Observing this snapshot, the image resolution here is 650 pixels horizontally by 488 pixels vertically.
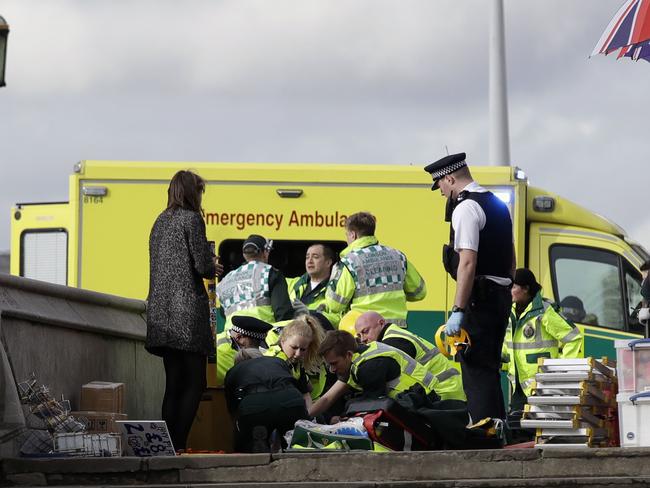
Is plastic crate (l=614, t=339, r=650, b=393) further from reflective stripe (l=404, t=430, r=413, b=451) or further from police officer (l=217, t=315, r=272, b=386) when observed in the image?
police officer (l=217, t=315, r=272, b=386)

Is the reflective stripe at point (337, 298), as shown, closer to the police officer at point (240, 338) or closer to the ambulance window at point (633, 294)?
the police officer at point (240, 338)

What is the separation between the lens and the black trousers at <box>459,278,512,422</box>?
8289mm

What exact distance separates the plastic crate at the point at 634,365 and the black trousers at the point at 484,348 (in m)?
0.88

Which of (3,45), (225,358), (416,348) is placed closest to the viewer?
(3,45)

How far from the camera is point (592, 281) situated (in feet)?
44.4

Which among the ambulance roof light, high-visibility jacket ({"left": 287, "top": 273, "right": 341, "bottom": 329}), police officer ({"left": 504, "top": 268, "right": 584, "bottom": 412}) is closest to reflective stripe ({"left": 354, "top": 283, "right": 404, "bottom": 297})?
high-visibility jacket ({"left": 287, "top": 273, "right": 341, "bottom": 329})

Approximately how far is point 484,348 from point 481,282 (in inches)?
14.2

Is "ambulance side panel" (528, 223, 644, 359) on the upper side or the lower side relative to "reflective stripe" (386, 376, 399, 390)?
upper

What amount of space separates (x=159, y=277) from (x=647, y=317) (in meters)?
5.21

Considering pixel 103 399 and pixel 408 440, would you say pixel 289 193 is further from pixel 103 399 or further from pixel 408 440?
pixel 408 440

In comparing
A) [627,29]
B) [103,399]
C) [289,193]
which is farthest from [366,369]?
[289,193]

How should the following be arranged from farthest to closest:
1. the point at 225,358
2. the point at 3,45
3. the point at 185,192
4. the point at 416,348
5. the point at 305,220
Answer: the point at 305,220, the point at 225,358, the point at 416,348, the point at 185,192, the point at 3,45

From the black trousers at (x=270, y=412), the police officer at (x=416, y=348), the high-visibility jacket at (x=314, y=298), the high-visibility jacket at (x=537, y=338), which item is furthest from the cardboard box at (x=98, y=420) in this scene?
the high-visibility jacket at (x=537, y=338)

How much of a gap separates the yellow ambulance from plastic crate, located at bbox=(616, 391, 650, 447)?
5604mm
